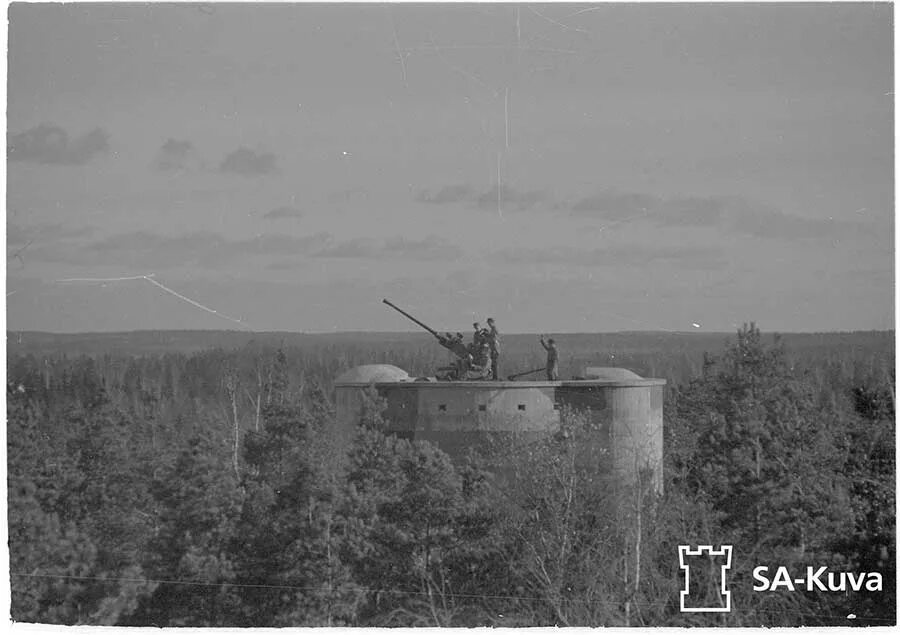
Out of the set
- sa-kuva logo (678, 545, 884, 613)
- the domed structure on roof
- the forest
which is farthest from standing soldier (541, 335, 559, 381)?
sa-kuva logo (678, 545, 884, 613)

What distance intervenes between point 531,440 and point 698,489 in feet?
9.80

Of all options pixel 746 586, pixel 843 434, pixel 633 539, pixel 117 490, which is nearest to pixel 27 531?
pixel 117 490

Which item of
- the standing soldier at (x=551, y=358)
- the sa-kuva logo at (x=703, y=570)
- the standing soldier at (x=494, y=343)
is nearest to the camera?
the sa-kuva logo at (x=703, y=570)

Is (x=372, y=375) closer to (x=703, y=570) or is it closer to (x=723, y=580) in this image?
(x=703, y=570)

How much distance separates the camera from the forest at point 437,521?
2353cm

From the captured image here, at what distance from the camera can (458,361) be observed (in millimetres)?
28281

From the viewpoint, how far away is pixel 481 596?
23672mm

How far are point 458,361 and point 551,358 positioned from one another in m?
1.63

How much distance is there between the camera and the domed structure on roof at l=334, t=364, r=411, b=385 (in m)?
29.6

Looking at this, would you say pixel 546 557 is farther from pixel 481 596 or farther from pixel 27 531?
pixel 27 531

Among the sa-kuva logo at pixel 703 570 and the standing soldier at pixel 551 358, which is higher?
the standing soldier at pixel 551 358

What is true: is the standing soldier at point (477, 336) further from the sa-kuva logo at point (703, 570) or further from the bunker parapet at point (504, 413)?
the sa-kuva logo at point (703, 570)

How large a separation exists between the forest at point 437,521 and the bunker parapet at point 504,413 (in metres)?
0.47

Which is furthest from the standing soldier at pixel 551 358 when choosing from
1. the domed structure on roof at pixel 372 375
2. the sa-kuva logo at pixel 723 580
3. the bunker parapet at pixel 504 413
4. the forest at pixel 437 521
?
the sa-kuva logo at pixel 723 580
